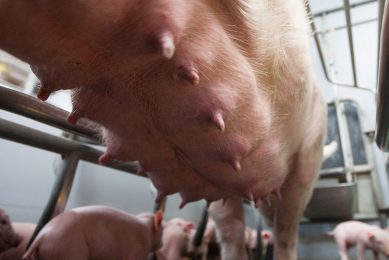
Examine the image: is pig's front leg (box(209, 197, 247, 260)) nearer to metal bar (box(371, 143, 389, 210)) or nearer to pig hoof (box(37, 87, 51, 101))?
pig hoof (box(37, 87, 51, 101))

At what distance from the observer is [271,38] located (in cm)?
61

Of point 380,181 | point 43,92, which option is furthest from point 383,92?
point 380,181

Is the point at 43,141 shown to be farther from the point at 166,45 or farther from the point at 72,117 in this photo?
the point at 166,45

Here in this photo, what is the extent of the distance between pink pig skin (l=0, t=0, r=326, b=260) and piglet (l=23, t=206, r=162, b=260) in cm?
33

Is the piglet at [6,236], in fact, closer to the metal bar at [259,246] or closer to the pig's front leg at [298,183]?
the pig's front leg at [298,183]

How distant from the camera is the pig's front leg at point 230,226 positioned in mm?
1350

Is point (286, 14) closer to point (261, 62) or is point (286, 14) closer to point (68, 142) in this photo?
point (261, 62)

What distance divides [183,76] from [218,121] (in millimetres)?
93

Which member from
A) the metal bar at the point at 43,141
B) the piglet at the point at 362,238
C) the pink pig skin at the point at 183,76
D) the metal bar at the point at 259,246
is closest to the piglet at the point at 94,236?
the metal bar at the point at 43,141

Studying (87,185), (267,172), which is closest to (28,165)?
(87,185)

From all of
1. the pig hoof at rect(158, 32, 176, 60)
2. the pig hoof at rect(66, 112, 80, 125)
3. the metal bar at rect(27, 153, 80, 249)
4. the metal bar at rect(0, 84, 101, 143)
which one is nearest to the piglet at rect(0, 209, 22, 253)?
the metal bar at rect(27, 153, 80, 249)

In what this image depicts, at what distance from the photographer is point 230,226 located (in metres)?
1.37

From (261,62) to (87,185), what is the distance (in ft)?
5.66

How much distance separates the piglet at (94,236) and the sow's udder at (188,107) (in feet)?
1.24
